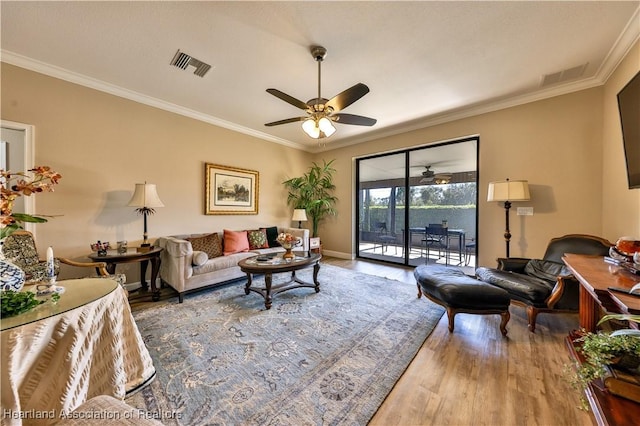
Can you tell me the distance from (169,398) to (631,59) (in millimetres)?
4769

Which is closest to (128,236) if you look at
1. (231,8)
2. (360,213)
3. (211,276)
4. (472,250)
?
(211,276)

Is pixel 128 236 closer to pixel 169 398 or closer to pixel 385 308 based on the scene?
pixel 169 398

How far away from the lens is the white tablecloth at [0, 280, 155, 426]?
1071 millimetres

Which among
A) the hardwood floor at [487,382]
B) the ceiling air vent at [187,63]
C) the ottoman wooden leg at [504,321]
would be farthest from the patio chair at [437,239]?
the ceiling air vent at [187,63]

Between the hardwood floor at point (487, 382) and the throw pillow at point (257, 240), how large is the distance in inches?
120

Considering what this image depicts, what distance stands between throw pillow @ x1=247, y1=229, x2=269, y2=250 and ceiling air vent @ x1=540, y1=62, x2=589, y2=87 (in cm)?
461

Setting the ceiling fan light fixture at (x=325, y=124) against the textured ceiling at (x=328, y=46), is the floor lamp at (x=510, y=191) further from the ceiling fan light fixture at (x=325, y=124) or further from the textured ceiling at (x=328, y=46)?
the ceiling fan light fixture at (x=325, y=124)

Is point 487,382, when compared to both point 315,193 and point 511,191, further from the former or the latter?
point 315,193

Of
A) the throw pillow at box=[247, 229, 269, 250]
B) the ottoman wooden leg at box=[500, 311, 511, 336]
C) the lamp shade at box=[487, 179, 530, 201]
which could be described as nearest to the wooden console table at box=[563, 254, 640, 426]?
the ottoman wooden leg at box=[500, 311, 511, 336]

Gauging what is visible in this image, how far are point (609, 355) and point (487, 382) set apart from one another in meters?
0.80

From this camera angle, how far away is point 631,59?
222cm

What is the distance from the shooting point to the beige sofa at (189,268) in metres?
2.97

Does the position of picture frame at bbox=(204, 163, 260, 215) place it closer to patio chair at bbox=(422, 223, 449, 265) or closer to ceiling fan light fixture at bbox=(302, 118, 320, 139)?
ceiling fan light fixture at bbox=(302, 118, 320, 139)

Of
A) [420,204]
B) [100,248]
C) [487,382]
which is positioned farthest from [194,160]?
[487,382]
